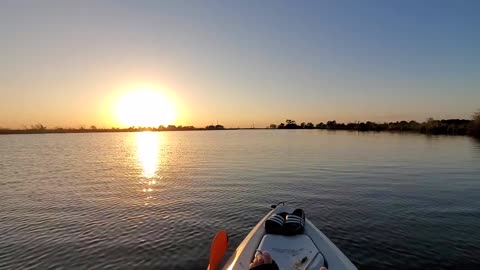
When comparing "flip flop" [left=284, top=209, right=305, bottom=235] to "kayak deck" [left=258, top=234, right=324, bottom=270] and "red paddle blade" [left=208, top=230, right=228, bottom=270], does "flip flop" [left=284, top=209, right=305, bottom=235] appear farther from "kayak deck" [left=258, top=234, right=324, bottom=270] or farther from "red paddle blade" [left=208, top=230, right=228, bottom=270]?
"red paddle blade" [left=208, top=230, right=228, bottom=270]

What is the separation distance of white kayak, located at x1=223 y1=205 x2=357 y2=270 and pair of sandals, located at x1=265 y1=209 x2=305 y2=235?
15cm

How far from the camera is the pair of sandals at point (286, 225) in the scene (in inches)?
381

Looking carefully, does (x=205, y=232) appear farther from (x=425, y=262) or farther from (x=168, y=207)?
(x=425, y=262)

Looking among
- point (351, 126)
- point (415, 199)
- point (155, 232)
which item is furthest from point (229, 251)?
point (351, 126)

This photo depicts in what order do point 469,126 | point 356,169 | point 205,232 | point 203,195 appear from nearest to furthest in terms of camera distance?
point 205,232
point 203,195
point 356,169
point 469,126

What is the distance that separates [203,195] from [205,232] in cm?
685

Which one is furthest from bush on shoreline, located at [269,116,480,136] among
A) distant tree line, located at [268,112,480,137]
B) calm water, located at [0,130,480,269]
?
calm water, located at [0,130,480,269]

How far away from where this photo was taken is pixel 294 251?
8453 mm

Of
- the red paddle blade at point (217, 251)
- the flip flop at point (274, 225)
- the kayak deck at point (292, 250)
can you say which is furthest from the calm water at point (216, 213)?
the flip flop at point (274, 225)

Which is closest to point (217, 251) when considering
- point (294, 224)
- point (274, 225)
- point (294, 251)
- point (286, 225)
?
point (274, 225)

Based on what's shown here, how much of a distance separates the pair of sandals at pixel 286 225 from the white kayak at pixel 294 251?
0.15 m

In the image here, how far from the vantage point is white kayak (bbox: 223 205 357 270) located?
7633 mm

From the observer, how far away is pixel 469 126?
75938 millimetres

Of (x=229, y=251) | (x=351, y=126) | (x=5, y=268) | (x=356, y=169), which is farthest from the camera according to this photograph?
(x=351, y=126)
